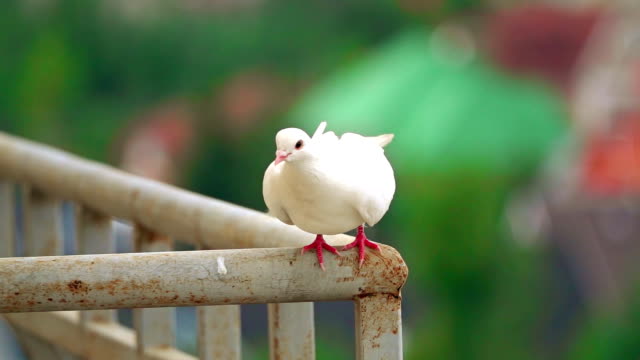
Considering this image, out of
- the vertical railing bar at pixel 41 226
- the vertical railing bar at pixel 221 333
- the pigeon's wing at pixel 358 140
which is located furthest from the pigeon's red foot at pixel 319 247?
the vertical railing bar at pixel 41 226

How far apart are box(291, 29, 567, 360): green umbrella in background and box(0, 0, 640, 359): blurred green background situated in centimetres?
1

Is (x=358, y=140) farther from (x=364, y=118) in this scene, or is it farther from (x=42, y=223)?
(x=364, y=118)

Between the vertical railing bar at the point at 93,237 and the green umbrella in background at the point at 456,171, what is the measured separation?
12.8ft

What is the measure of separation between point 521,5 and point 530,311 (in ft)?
5.59

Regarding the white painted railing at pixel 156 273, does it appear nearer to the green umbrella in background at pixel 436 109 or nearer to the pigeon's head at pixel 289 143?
the pigeon's head at pixel 289 143

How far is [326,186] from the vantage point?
1173 mm

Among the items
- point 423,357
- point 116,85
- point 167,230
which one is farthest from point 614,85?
point 167,230

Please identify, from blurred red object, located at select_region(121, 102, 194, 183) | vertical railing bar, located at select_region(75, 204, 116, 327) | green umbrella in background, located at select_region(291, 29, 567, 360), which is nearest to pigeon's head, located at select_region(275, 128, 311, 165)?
vertical railing bar, located at select_region(75, 204, 116, 327)

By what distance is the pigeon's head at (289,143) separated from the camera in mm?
1119

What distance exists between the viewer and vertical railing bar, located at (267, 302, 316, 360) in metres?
1.32

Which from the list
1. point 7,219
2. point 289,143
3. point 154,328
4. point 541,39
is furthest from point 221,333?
point 541,39

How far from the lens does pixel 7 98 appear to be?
564cm

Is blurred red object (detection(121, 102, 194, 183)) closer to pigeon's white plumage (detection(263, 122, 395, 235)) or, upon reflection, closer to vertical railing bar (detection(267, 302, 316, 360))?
vertical railing bar (detection(267, 302, 316, 360))

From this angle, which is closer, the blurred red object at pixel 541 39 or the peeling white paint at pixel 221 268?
the peeling white paint at pixel 221 268
